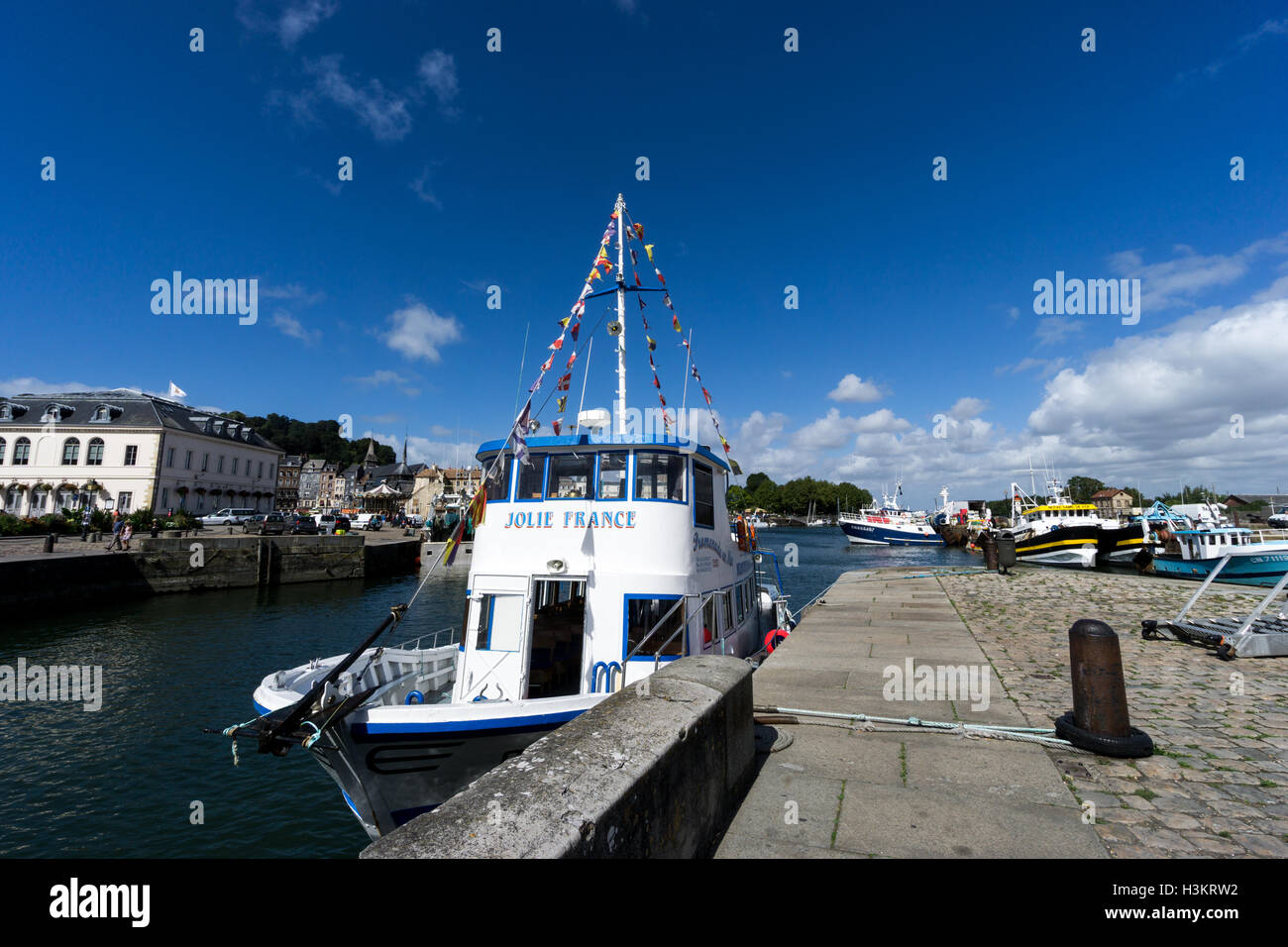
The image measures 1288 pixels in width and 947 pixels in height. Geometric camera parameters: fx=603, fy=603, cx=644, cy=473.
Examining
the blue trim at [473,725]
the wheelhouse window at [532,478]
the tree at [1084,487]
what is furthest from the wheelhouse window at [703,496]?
the tree at [1084,487]

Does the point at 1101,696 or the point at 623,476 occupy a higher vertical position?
the point at 623,476

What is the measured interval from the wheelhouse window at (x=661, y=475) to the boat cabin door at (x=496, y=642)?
Result: 7.28ft

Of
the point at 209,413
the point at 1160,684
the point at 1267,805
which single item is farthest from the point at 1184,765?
the point at 209,413

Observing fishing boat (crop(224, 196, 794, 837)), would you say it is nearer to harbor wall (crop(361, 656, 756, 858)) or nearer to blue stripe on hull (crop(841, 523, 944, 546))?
harbor wall (crop(361, 656, 756, 858))

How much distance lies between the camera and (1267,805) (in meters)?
4.15

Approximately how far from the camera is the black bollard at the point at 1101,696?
16.0 ft

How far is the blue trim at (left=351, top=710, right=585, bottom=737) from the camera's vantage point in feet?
19.8

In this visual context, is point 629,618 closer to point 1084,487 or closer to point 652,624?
point 652,624

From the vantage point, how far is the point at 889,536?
7906cm

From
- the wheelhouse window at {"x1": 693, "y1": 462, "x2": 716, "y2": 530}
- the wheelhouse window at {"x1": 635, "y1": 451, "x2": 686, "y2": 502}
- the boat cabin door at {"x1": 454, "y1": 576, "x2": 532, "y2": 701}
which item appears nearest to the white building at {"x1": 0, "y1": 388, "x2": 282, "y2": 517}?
the boat cabin door at {"x1": 454, "y1": 576, "x2": 532, "y2": 701}

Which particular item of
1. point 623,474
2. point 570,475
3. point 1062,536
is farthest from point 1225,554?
point 570,475

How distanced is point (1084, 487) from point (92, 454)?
638 feet
